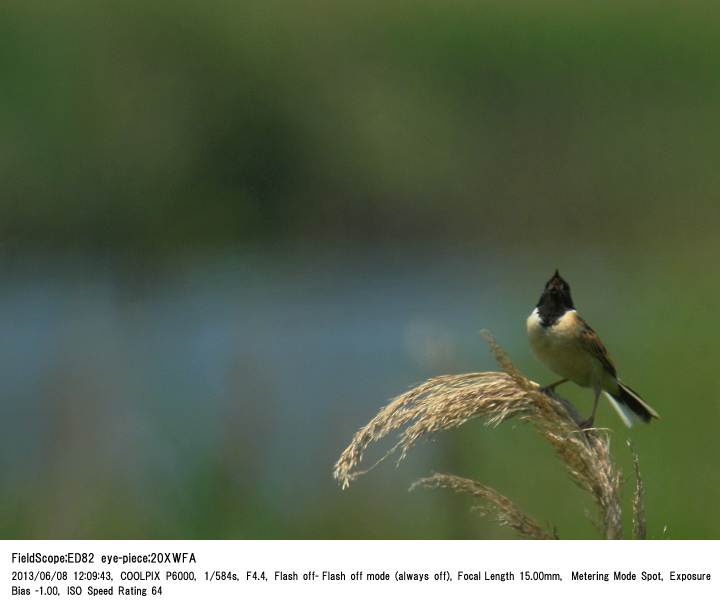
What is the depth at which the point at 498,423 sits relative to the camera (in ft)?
9.18

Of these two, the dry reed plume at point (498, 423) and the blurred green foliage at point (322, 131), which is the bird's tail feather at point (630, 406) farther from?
the blurred green foliage at point (322, 131)

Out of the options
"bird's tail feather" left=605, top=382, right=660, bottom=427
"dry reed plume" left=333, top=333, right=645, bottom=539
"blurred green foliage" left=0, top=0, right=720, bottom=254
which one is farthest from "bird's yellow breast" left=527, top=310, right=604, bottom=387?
"blurred green foliage" left=0, top=0, right=720, bottom=254

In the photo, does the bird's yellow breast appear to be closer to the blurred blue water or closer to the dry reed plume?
the blurred blue water

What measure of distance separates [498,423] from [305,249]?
7374 mm

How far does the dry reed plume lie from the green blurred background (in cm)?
230

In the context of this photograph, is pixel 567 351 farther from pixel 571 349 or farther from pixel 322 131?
pixel 322 131

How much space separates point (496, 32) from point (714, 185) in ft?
8.74

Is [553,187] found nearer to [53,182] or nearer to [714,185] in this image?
[714,185]

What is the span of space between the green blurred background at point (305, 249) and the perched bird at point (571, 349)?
131 centimetres

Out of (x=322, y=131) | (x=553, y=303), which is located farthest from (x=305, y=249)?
(x=553, y=303)

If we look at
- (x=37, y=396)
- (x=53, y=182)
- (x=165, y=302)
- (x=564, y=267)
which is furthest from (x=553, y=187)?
(x=37, y=396)

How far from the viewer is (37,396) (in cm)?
682

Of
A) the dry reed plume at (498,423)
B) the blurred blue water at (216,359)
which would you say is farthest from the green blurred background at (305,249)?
the dry reed plume at (498,423)

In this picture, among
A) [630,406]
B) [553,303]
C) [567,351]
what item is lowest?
[630,406]
